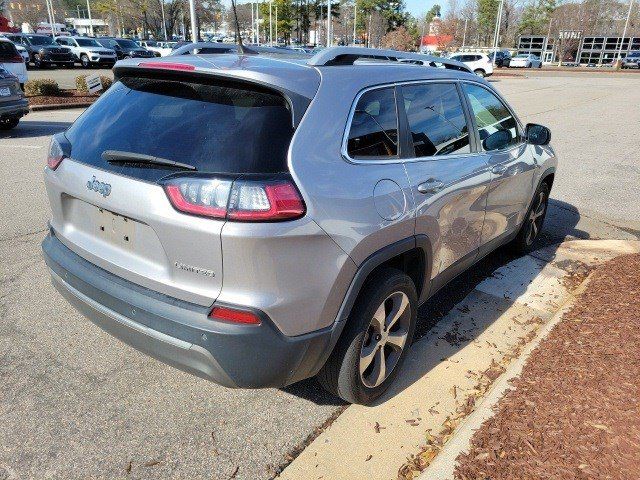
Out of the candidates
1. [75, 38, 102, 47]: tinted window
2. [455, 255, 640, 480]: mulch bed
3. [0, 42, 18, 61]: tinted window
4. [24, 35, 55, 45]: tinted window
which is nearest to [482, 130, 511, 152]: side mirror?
[455, 255, 640, 480]: mulch bed

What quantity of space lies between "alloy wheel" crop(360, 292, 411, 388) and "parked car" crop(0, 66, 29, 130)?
34.6 feet

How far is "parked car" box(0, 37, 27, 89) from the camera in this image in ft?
47.1

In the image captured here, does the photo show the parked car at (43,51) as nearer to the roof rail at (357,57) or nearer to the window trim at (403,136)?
the roof rail at (357,57)

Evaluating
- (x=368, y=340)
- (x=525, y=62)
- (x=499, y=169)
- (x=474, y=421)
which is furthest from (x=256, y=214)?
(x=525, y=62)

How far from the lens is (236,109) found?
7.63 ft

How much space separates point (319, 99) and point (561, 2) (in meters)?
92.0

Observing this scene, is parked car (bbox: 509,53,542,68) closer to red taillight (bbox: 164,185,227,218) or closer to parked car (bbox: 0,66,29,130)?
parked car (bbox: 0,66,29,130)

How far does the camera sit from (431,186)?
2943 mm

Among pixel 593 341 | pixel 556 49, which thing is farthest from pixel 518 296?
pixel 556 49

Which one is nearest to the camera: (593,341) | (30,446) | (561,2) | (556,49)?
(30,446)

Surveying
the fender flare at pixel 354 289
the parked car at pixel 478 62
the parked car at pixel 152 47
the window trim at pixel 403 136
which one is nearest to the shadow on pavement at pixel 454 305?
the fender flare at pixel 354 289

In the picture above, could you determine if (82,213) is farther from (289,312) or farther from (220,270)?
(289,312)

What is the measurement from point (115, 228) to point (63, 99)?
15469 mm

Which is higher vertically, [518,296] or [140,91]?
[140,91]
